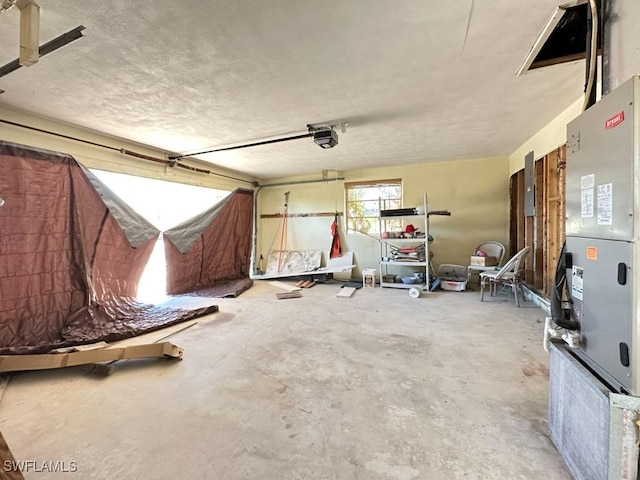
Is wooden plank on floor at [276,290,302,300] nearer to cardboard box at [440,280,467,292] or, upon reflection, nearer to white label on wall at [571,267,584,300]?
cardboard box at [440,280,467,292]

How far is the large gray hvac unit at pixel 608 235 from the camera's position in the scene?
1005 millimetres

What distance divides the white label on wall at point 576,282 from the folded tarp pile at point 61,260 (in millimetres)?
3724

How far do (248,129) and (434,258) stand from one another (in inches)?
170

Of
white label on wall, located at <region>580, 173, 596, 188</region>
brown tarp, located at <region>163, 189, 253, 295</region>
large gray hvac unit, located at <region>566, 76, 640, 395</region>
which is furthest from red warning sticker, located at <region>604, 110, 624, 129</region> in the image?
brown tarp, located at <region>163, 189, 253, 295</region>

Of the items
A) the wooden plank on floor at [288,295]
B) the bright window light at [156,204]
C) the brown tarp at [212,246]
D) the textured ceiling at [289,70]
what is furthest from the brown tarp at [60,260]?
the wooden plank on floor at [288,295]

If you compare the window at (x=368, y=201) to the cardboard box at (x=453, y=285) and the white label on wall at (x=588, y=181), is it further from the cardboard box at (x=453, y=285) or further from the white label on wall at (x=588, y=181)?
the white label on wall at (x=588, y=181)

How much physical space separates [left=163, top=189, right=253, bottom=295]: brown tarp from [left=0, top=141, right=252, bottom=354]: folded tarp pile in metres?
0.97

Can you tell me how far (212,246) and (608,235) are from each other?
563cm

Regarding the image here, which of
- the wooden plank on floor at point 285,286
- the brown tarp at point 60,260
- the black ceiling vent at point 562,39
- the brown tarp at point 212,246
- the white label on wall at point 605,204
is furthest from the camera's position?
the wooden plank on floor at point 285,286

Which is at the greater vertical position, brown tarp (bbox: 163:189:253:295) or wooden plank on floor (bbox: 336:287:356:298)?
brown tarp (bbox: 163:189:253:295)

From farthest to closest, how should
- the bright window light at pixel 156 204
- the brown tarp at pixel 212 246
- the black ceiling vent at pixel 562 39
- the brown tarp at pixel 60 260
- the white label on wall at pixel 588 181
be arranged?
the brown tarp at pixel 212 246 → the bright window light at pixel 156 204 → the brown tarp at pixel 60 260 → the black ceiling vent at pixel 562 39 → the white label on wall at pixel 588 181

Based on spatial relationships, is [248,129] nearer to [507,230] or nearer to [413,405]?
[413,405]

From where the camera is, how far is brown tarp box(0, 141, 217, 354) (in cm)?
280

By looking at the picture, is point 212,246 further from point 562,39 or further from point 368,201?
point 562,39
